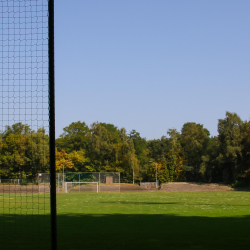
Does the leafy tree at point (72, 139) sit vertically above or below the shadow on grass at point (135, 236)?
above

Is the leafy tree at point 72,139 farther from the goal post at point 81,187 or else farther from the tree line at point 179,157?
the goal post at point 81,187

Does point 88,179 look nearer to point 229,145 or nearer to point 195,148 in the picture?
point 229,145

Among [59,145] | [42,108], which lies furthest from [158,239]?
[59,145]

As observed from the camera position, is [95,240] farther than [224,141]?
No

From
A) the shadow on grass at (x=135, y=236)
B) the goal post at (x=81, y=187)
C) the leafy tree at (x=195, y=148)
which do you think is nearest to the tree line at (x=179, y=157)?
the leafy tree at (x=195, y=148)

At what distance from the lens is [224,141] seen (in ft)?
229

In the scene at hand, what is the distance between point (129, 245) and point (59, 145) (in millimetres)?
88773

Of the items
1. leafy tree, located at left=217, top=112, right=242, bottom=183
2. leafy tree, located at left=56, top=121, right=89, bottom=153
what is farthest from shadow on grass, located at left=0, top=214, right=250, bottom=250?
leafy tree, located at left=56, top=121, right=89, bottom=153

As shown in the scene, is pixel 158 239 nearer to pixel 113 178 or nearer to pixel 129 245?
pixel 129 245

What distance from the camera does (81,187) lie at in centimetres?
5531

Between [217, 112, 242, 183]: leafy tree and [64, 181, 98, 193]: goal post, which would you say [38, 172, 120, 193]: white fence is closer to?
[64, 181, 98, 193]: goal post

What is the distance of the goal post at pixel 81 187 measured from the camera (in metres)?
54.7

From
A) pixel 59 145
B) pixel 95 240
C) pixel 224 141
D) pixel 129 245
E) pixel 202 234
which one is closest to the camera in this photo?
pixel 129 245

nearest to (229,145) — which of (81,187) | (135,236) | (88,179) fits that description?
(88,179)
